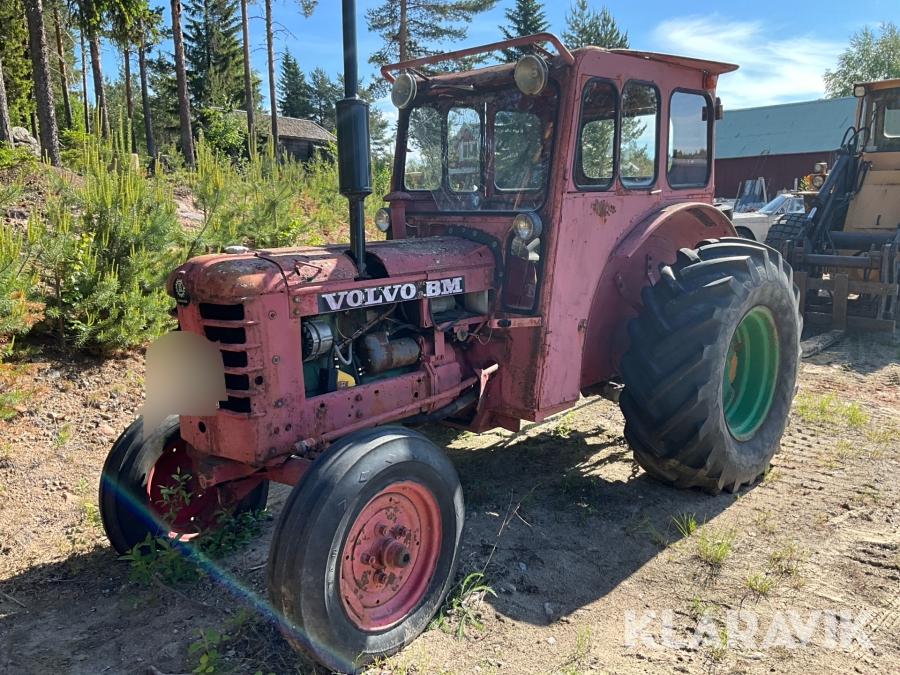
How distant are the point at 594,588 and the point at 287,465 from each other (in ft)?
5.13

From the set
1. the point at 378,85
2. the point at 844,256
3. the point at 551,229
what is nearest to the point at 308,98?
the point at 378,85

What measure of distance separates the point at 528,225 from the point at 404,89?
1.46 m

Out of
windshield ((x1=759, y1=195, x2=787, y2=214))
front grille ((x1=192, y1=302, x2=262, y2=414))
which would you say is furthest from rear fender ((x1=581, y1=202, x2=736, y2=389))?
windshield ((x1=759, y1=195, x2=787, y2=214))

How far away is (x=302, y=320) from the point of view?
317 centimetres

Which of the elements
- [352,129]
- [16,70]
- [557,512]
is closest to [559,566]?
[557,512]

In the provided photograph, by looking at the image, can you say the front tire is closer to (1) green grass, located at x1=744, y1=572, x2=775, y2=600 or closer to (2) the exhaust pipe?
(2) the exhaust pipe

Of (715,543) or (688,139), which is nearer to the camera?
(715,543)

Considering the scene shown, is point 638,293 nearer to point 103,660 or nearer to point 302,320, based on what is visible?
point 302,320

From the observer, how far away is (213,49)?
3225 centimetres

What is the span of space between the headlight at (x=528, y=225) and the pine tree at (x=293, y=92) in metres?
52.7

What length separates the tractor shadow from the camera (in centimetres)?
334

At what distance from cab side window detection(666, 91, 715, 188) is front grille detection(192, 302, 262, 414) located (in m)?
2.86

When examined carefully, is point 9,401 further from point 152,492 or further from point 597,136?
point 597,136

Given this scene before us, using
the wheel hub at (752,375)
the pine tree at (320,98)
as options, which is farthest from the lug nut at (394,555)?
the pine tree at (320,98)
